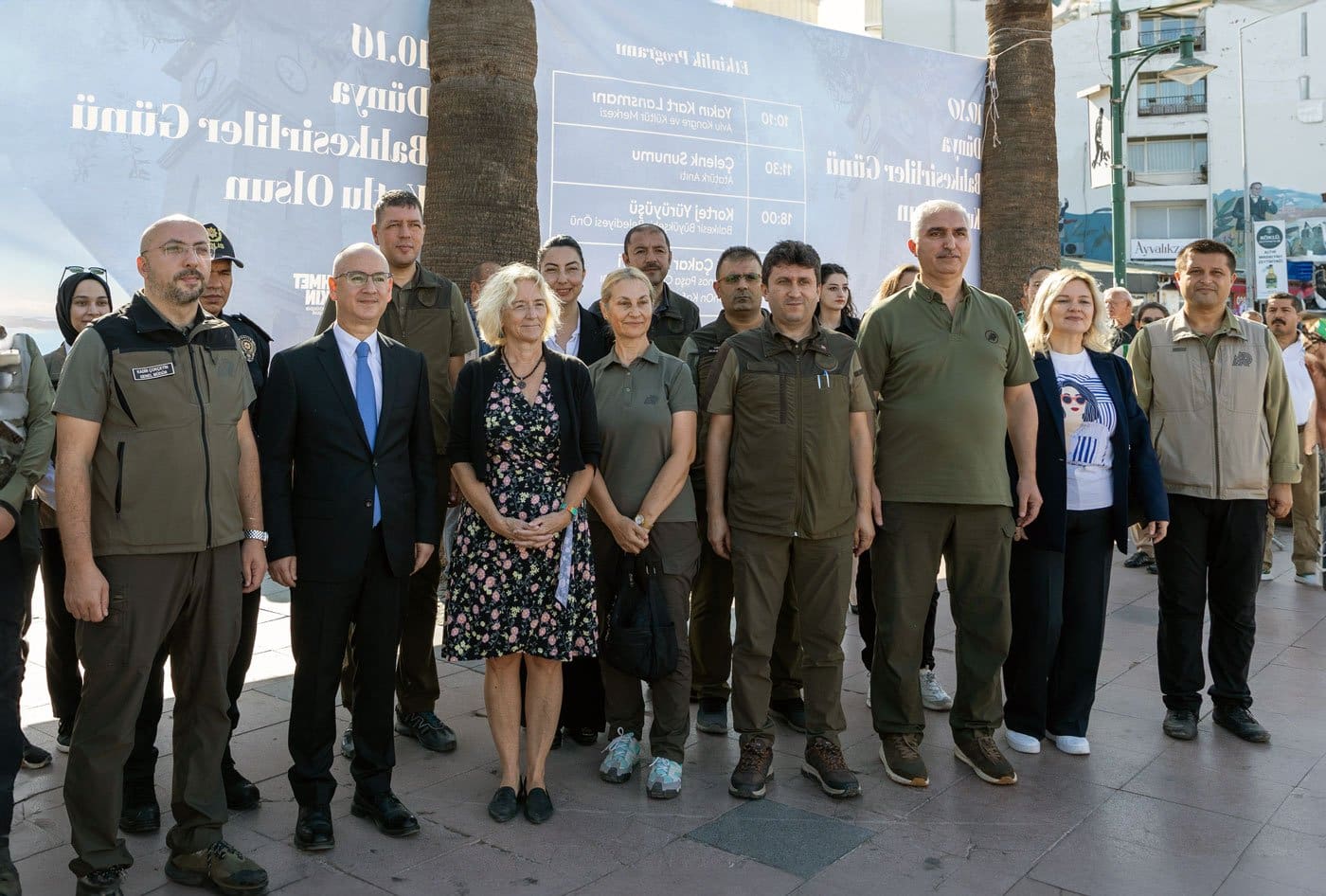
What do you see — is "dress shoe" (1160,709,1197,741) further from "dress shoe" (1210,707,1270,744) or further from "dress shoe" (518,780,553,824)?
"dress shoe" (518,780,553,824)

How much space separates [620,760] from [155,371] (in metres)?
2.24

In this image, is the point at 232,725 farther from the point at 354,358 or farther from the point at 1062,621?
the point at 1062,621

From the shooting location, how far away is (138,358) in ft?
10.8

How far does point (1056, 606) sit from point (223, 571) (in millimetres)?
3309

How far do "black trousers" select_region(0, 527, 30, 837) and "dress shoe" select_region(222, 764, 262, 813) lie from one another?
776 millimetres

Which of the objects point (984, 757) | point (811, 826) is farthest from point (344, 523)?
point (984, 757)

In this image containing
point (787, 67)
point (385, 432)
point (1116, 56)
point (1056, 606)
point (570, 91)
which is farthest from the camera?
point (1116, 56)

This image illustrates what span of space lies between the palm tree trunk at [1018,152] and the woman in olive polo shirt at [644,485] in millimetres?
6280

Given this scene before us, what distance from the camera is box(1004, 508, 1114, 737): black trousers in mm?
4617

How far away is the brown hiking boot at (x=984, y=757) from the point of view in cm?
425

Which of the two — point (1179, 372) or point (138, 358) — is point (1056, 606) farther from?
point (138, 358)

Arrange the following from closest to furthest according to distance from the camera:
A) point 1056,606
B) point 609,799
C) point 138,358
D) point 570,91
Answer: point 138,358
point 609,799
point 1056,606
point 570,91

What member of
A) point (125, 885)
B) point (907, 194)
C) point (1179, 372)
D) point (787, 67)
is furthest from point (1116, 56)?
point (125, 885)

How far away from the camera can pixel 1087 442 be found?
15.3 feet
